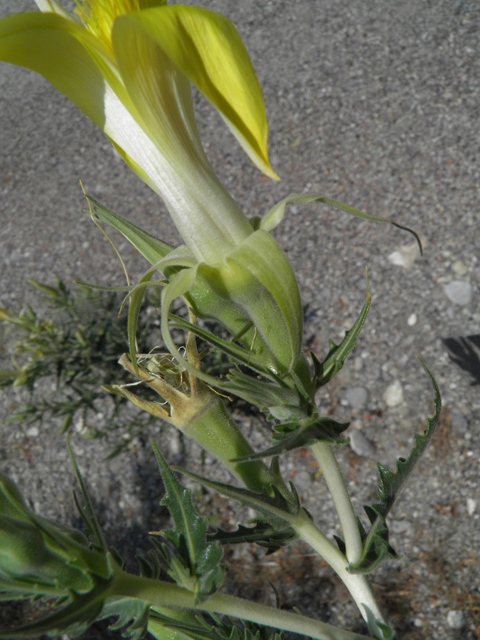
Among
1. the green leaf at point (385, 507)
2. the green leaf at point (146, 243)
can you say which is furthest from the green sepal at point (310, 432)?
the green leaf at point (146, 243)

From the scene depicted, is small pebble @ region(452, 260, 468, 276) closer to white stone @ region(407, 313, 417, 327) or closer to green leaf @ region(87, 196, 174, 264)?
white stone @ region(407, 313, 417, 327)

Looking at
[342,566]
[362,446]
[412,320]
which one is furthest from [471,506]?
[342,566]

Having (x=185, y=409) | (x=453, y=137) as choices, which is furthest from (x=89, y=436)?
(x=453, y=137)

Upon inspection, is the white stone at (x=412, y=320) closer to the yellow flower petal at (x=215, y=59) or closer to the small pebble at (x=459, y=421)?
the small pebble at (x=459, y=421)

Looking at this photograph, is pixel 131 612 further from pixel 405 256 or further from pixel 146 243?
pixel 405 256

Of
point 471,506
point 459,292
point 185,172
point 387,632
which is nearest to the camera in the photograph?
point 185,172

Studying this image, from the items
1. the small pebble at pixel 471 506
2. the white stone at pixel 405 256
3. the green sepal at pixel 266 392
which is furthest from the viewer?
the white stone at pixel 405 256

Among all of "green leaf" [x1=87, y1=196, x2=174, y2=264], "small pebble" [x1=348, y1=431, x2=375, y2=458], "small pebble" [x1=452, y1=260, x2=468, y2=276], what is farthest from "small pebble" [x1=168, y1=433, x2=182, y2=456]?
"green leaf" [x1=87, y1=196, x2=174, y2=264]
